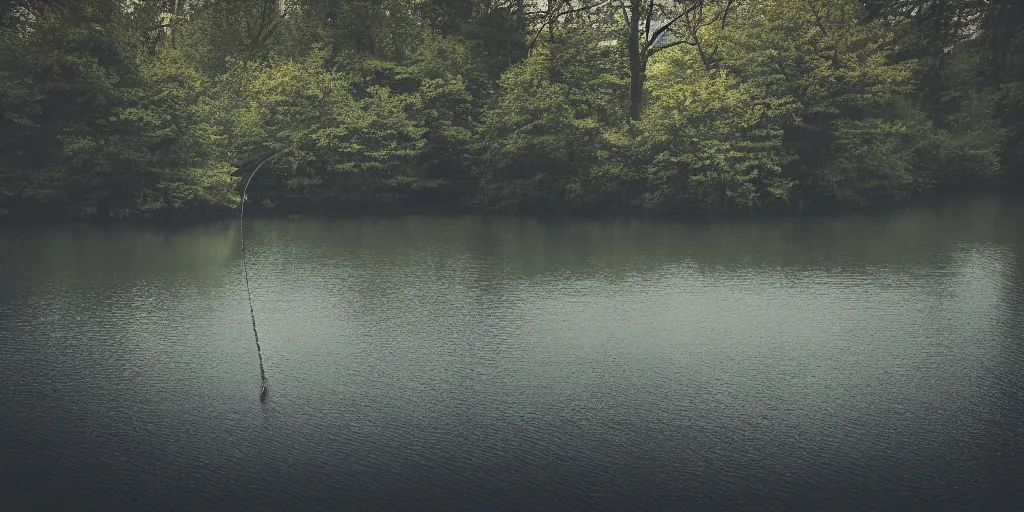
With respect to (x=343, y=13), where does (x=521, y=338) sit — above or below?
below

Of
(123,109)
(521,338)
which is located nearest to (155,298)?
(521,338)

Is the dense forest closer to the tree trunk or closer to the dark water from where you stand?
the tree trunk

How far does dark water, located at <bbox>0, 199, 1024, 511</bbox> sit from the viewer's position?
9.76m

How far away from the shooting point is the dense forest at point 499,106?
37281 millimetres

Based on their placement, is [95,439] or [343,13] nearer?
[95,439]

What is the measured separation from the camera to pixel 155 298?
66.1 ft

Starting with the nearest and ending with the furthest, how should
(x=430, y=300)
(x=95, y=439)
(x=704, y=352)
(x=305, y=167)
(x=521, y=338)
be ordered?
(x=95, y=439)
(x=704, y=352)
(x=521, y=338)
(x=430, y=300)
(x=305, y=167)

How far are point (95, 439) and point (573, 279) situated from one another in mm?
12849

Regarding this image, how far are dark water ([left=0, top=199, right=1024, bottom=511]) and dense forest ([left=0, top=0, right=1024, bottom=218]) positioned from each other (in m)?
13.0

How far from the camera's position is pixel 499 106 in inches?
1687

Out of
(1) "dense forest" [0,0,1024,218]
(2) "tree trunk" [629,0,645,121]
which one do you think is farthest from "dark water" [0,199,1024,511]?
(2) "tree trunk" [629,0,645,121]

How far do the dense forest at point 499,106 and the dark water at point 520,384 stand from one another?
42.6 ft

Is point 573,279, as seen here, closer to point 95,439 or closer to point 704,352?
point 704,352

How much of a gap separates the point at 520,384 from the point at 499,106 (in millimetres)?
30597
